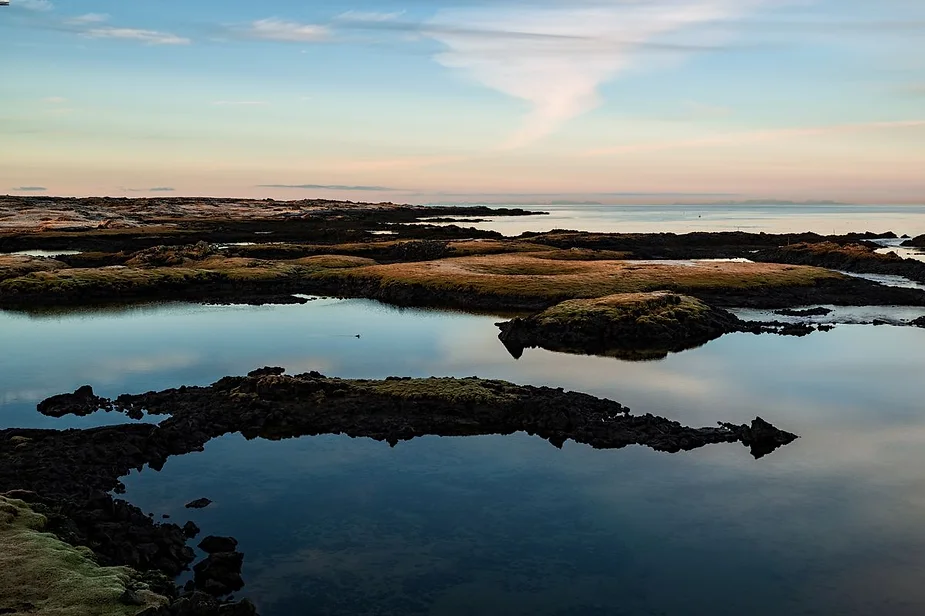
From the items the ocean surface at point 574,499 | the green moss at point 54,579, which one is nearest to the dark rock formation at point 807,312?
the ocean surface at point 574,499

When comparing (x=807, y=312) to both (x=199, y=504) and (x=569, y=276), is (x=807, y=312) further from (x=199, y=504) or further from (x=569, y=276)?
(x=199, y=504)

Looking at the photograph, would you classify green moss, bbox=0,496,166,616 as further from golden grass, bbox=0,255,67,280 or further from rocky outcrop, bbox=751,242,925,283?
rocky outcrop, bbox=751,242,925,283

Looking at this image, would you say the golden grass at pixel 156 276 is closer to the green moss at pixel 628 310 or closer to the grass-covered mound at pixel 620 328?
the green moss at pixel 628 310

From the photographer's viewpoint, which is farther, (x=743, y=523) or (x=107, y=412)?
(x=107, y=412)

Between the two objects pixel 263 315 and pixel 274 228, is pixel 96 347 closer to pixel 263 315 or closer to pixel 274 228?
pixel 263 315

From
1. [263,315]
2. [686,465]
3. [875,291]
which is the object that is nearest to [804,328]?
[875,291]

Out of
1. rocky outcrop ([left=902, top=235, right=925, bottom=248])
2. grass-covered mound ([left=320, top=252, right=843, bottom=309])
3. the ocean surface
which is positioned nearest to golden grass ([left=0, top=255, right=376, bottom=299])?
grass-covered mound ([left=320, top=252, right=843, bottom=309])
